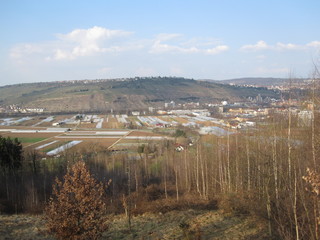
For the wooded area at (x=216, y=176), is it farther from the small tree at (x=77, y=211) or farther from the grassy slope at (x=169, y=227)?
the small tree at (x=77, y=211)

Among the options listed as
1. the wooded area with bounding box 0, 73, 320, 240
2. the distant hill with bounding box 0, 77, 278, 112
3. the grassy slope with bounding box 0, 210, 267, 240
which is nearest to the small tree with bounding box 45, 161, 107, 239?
the wooded area with bounding box 0, 73, 320, 240

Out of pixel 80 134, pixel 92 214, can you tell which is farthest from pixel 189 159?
pixel 80 134

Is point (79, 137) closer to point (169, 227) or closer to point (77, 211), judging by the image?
point (169, 227)

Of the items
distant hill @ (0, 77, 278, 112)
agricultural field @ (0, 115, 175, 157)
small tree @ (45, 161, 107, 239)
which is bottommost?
agricultural field @ (0, 115, 175, 157)

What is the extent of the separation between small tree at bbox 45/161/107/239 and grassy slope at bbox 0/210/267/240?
145 inches

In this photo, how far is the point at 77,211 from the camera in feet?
27.2

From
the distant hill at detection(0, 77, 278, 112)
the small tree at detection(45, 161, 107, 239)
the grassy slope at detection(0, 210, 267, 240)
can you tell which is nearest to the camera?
the small tree at detection(45, 161, 107, 239)

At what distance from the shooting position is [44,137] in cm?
5112

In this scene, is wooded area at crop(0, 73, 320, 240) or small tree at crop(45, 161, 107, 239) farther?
wooded area at crop(0, 73, 320, 240)

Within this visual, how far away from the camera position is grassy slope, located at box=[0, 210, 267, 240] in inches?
496

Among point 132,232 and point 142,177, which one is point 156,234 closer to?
point 132,232

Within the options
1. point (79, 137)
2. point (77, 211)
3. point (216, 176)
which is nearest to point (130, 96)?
point (79, 137)

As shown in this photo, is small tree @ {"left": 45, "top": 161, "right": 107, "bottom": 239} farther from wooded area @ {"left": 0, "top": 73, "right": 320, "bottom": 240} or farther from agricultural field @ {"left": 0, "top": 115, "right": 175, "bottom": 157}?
agricultural field @ {"left": 0, "top": 115, "right": 175, "bottom": 157}

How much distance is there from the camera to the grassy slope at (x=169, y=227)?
1261 cm
